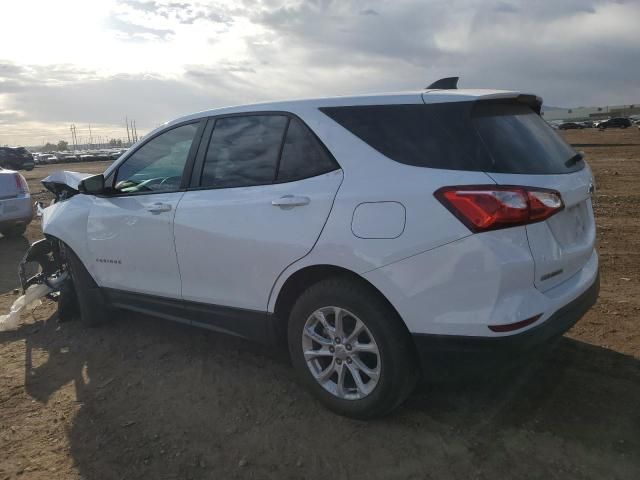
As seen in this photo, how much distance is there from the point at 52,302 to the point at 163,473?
145 inches

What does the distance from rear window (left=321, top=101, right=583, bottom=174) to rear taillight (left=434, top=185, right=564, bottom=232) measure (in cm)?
13

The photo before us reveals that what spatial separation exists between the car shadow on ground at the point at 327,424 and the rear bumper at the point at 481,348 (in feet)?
1.51

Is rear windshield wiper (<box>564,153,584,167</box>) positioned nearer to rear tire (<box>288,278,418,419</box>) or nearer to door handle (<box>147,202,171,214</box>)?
rear tire (<box>288,278,418,419</box>)

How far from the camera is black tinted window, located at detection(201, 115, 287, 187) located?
3354 millimetres

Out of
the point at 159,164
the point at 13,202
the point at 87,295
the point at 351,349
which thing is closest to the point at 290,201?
the point at 351,349

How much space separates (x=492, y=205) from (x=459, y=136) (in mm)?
426

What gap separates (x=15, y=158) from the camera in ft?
129

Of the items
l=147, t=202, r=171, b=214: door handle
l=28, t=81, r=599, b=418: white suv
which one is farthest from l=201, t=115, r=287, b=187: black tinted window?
l=147, t=202, r=171, b=214: door handle

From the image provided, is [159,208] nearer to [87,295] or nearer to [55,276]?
[87,295]

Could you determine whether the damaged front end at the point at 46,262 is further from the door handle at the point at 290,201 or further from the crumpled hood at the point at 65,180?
the door handle at the point at 290,201

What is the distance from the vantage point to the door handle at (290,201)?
10.0 ft

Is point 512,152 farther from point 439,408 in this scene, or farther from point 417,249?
point 439,408

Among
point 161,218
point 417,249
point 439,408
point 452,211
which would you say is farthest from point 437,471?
point 161,218

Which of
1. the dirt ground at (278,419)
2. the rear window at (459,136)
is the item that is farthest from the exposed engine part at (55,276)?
the rear window at (459,136)
